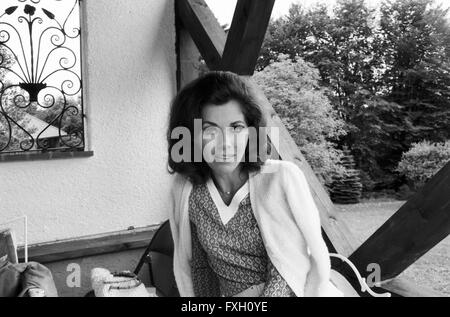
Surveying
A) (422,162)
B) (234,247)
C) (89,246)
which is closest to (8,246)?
(89,246)

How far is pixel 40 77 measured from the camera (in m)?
2.08

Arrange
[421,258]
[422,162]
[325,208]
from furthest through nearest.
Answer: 1. [422,162]
2. [421,258]
3. [325,208]

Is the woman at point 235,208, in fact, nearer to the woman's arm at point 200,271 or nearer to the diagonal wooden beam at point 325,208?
the woman's arm at point 200,271

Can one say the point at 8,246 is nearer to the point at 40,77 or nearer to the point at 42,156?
the point at 42,156

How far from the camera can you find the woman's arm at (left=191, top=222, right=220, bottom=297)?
3.96 ft

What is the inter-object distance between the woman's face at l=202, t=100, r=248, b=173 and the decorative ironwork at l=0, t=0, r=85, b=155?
1.28 meters

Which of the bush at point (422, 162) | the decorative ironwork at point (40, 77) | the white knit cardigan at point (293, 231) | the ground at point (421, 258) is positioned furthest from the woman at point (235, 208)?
the bush at point (422, 162)

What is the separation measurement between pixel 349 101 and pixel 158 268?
198 inches

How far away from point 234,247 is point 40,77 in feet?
4.97

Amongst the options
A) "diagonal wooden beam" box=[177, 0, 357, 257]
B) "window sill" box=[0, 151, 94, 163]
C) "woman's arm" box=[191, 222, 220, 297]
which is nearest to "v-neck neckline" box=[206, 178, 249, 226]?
Result: "woman's arm" box=[191, 222, 220, 297]

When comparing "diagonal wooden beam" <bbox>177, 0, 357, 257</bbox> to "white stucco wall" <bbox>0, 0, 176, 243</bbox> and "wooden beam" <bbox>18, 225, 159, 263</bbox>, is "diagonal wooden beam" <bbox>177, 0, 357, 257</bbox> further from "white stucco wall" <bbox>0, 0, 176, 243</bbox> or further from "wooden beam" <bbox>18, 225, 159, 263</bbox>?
"wooden beam" <bbox>18, 225, 159, 263</bbox>

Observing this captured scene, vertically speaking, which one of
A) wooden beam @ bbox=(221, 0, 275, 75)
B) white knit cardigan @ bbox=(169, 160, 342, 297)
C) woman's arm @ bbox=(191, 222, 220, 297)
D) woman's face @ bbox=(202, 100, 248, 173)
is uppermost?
wooden beam @ bbox=(221, 0, 275, 75)

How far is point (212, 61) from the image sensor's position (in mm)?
2090

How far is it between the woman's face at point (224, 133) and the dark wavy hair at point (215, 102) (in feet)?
0.07
